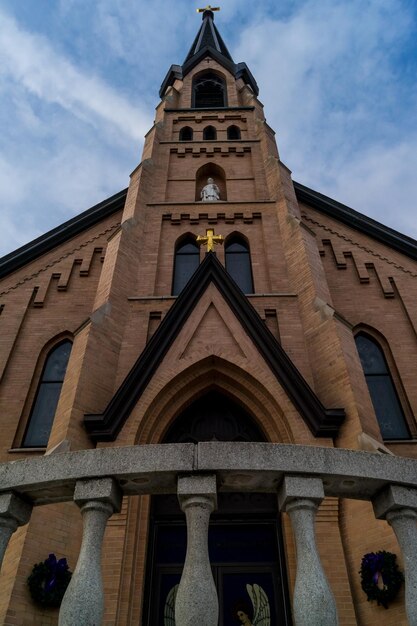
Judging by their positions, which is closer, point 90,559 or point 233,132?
point 90,559

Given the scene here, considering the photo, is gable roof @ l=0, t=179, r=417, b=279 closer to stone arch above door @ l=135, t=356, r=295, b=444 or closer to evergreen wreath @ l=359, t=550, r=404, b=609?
stone arch above door @ l=135, t=356, r=295, b=444

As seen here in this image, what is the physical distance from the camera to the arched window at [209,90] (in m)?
22.1

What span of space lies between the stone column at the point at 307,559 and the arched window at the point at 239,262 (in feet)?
26.5

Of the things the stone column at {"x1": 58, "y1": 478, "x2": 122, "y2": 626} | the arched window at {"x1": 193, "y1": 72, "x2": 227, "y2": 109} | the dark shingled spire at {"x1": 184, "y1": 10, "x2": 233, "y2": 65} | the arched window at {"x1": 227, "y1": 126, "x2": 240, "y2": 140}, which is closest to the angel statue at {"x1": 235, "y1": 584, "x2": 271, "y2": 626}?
the stone column at {"x1": 58, "y1": 478, "x2": 122, "y2": 626}

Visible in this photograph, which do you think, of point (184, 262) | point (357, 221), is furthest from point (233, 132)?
point (184, 262)

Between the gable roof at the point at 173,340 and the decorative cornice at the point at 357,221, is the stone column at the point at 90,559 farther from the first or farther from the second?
the decorative cornice at the point at 357,221

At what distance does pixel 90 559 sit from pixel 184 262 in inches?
379

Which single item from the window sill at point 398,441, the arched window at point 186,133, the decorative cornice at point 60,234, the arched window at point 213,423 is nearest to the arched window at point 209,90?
the arched window at point 186,133

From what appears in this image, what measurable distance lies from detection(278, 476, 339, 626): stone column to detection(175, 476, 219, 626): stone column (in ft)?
A: 2.05

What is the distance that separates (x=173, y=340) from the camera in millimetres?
9844

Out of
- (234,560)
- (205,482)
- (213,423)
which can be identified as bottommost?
(205,482)

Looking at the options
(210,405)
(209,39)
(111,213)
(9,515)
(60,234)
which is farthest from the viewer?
(209,39)

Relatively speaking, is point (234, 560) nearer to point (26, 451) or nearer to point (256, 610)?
point (256, 610)

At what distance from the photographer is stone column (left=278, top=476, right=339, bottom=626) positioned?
358 centimetres
